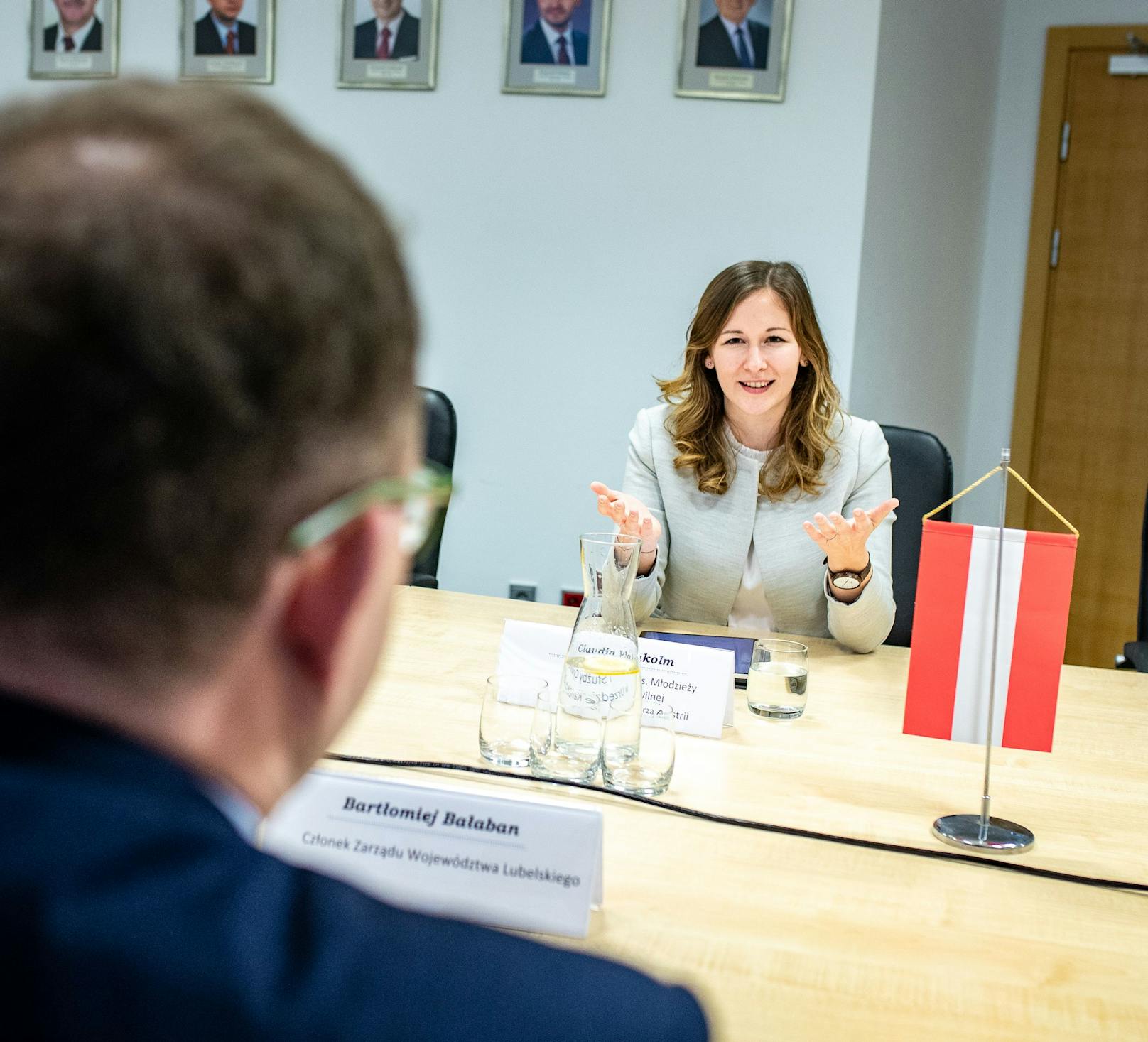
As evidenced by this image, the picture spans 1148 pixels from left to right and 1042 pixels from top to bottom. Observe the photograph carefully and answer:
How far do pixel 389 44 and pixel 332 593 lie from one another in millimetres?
3327

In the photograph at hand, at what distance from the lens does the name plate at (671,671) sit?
1.60 metres

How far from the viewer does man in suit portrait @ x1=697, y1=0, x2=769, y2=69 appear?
3.15 meters

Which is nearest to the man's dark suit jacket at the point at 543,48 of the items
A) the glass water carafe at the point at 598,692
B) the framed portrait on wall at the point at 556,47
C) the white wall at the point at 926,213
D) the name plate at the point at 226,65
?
the framed portrait on wall at the point at 556,47

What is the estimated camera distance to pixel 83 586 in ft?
1.38

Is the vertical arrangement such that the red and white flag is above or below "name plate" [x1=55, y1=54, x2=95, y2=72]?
below

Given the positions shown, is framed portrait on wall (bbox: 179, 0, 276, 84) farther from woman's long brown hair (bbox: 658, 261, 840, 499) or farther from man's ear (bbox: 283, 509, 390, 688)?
man's ear (bbox: 283, 509, 390, 688)

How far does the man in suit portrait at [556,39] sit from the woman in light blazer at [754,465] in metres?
1.15

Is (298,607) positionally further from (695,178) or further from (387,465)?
(695,178)

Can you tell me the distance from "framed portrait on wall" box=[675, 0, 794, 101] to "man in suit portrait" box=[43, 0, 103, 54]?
6.10 ft

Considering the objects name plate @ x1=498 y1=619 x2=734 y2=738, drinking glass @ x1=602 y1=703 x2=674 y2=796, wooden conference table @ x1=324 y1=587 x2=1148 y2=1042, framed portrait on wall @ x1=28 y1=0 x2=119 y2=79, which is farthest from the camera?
framed portrait on wall @ x1=28 y1=0 x2=119 y2=79

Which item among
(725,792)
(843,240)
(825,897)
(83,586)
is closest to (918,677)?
(725,792)

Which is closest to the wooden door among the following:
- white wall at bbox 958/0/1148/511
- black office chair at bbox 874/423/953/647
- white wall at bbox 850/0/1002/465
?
white wall at bbox 958/0/1148/511

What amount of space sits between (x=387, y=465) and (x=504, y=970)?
0.67ft

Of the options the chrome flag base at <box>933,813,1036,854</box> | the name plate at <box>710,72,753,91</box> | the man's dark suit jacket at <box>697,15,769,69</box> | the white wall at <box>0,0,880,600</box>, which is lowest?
the chrome flag base at <box>933,813,1036,854</box>
